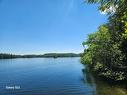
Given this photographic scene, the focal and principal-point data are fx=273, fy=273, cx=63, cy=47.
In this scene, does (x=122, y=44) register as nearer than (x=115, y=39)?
Yes

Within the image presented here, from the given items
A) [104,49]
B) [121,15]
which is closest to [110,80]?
[104,49]

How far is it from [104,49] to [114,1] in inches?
1817

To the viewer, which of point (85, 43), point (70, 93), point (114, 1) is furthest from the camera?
point (85, 43)

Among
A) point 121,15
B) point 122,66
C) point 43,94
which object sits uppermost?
point 121,15

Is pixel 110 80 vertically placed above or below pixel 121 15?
below

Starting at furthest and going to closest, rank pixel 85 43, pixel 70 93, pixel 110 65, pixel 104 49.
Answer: pixel 85 43 → pixel 104 49 → pixel 110 65 → pixel 70 93

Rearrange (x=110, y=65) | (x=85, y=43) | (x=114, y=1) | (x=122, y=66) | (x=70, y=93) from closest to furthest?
(x=114, y=1) → (x=70, y=93) → (x=122, y=66) → (x=110, y=65) → (x=85, y=43)

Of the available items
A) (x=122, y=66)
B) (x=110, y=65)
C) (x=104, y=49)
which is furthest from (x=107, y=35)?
(x=122, y=66)

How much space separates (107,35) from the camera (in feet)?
188

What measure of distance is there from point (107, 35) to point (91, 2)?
46.5 metres

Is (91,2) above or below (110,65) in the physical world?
A: above

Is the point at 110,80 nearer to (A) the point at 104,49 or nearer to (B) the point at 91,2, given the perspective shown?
(A) the point at 104,49

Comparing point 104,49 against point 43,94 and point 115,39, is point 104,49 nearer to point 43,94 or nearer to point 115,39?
point 115,39

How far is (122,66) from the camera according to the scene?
154ft
